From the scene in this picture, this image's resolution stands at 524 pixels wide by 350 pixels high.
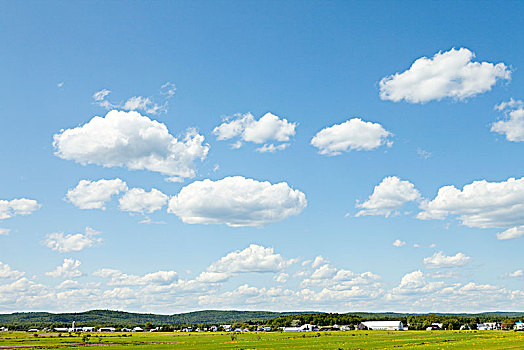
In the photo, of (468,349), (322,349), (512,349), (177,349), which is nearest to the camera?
(512,349)

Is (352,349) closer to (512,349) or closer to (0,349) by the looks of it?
(512,349)

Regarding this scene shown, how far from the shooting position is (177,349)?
9869 centimetres

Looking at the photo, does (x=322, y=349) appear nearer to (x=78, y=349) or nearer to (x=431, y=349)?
(x=431, y=349)

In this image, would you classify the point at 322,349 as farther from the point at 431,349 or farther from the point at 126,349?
the point at 126,349

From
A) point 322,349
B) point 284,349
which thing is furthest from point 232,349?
point 322,349

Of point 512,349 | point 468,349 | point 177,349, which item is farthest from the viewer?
point 177,349

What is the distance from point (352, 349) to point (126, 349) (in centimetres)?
4275

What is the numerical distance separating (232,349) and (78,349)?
30226 mm

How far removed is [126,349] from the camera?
99000 millimetres

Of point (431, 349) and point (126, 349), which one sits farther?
point (126, 349)

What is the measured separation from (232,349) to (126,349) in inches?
833

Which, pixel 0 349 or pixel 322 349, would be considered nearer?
pixel 322 349

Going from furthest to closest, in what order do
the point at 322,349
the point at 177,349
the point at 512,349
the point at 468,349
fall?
the point at 177,349, the point at 322,349, the point at 468,349, the point at 512,349

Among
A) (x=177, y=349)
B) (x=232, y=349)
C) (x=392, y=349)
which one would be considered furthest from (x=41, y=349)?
(x=392, y=349)
